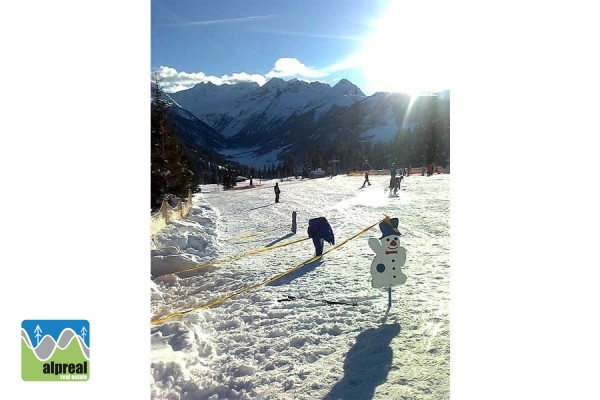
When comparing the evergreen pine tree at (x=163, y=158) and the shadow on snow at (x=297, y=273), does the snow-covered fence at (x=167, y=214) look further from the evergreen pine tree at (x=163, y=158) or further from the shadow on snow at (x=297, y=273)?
the shadow on snow at (x=297, y=273)

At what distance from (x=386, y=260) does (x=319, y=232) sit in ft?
Answer: 1.36

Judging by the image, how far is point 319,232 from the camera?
2217 mm

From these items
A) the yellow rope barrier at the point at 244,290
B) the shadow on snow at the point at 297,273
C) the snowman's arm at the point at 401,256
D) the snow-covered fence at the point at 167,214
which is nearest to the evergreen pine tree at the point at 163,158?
the snow-covered fence at the point at 167,214

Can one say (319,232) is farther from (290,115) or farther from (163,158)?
(163,158)

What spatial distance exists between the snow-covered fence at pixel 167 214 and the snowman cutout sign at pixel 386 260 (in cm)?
97

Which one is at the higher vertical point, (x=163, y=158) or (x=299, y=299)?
(x=163, y=158)

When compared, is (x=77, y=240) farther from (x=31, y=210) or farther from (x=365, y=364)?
(x=365, y=364)

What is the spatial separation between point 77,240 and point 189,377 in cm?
75

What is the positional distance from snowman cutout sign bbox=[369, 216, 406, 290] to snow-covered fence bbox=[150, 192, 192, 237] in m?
0.97

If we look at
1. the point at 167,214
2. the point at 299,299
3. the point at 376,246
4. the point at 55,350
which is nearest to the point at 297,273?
the point at 299,299

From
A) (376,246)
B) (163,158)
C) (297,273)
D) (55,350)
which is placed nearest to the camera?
(55,350)

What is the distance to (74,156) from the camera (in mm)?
1670

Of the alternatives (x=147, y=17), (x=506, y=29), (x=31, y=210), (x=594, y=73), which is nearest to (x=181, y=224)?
(x=31, y=210)

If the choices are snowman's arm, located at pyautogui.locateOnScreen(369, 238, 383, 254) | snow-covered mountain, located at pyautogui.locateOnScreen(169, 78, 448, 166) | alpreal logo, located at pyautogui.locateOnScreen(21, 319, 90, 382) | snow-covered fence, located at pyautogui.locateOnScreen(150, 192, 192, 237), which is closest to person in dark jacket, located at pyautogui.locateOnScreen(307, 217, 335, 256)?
snowman's arm, located at pyautogui.locateOnScreen(369, 238, 383, 254)
